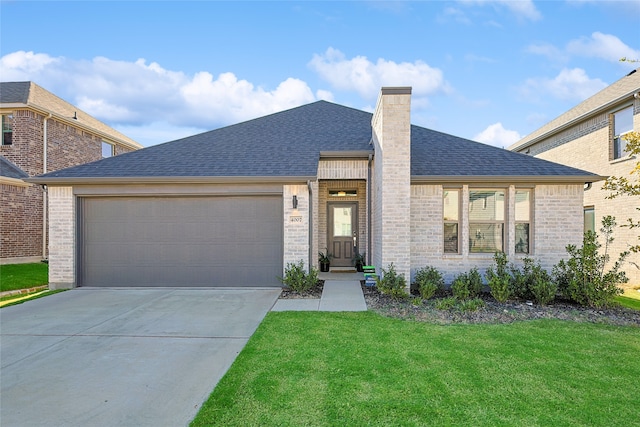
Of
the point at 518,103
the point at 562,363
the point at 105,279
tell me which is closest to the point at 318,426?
the point at 562,363

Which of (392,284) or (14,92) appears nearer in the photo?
(392,284)

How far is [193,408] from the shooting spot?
3174mm

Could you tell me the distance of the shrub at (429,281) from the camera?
291 inches

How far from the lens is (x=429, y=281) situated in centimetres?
764

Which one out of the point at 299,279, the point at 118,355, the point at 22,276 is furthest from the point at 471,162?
the point at 22,276

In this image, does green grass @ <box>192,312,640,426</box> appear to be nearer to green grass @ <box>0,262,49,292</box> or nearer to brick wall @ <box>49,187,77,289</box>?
brick wall @ <box>49,187,77,289</box>

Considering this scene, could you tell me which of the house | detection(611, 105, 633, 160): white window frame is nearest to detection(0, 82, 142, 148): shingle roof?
the house

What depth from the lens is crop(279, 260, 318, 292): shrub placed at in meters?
7.94

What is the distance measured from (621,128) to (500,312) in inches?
355

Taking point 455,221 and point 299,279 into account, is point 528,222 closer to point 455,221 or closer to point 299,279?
point 455,221

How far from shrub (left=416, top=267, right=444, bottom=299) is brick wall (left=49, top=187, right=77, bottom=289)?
8604 mm

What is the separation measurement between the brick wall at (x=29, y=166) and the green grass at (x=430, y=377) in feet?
42.5

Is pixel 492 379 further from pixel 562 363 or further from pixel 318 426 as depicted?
pixel 318 426

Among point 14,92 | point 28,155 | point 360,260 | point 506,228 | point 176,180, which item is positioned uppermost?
point 14,92
